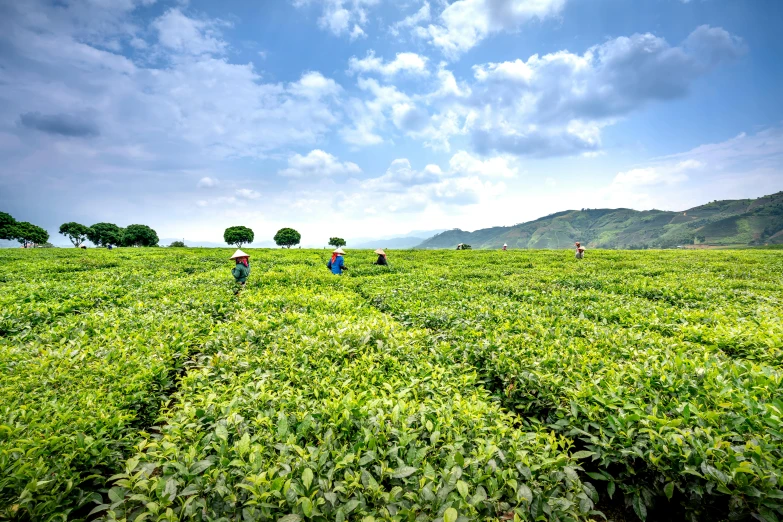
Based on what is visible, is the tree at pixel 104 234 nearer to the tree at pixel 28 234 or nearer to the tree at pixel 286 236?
the tree at pixel 28 234

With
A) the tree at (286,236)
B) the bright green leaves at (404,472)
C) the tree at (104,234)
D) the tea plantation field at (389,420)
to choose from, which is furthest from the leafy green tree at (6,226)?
the bright green leaves at (404,472)

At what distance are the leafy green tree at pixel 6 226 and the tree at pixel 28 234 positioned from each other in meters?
0.69

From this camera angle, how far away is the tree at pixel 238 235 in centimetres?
9944

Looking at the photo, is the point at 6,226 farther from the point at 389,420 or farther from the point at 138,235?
the point at 389,420

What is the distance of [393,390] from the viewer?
4664 mm

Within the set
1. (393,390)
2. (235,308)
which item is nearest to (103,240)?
(235,308)

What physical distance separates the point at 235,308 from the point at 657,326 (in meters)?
10.9

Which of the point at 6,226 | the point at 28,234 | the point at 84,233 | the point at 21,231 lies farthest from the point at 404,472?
the point at 84,233

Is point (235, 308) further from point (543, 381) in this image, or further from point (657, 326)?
point (657, 326)

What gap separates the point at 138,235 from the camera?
298 feet

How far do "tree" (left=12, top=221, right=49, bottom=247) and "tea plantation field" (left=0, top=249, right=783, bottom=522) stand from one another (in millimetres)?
110279

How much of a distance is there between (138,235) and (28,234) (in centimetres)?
2381

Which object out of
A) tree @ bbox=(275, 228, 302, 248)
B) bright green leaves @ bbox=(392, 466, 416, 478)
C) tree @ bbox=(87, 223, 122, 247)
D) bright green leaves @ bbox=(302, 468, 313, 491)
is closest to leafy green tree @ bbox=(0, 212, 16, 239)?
tree @ bbox=(87, 223, 122, 247)

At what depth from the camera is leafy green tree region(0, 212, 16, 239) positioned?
7662cm
